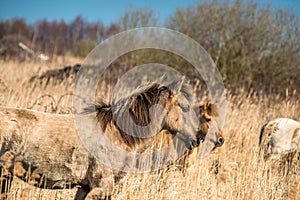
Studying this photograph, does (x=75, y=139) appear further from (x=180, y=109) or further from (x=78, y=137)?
(x=180, y=109)

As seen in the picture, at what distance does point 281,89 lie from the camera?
12.0 metres

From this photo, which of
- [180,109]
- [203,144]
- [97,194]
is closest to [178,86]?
[180,109]

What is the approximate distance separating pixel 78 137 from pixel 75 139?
0.11 ft

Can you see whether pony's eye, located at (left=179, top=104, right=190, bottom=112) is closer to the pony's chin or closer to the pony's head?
the pony's head

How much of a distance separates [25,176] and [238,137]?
4.50 metres

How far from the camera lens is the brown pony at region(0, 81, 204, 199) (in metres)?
2.99

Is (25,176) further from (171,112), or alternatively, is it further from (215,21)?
(215,21)

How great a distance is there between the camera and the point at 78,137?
10.4 feet

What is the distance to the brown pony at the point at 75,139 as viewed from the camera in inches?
118

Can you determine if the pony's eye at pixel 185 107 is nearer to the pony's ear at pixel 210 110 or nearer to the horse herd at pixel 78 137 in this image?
the horse herd at pixel 78 137

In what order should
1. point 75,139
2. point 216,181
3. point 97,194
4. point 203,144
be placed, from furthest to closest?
1. point 203,144
2. point 216,181
3. point 75,139
4. point 97,194

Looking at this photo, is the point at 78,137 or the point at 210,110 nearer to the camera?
the point at 78,137

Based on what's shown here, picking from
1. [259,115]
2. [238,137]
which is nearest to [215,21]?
[259,115]

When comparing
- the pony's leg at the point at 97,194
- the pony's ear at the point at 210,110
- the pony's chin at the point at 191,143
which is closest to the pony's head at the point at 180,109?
the pony's chin at the point at 191,143
